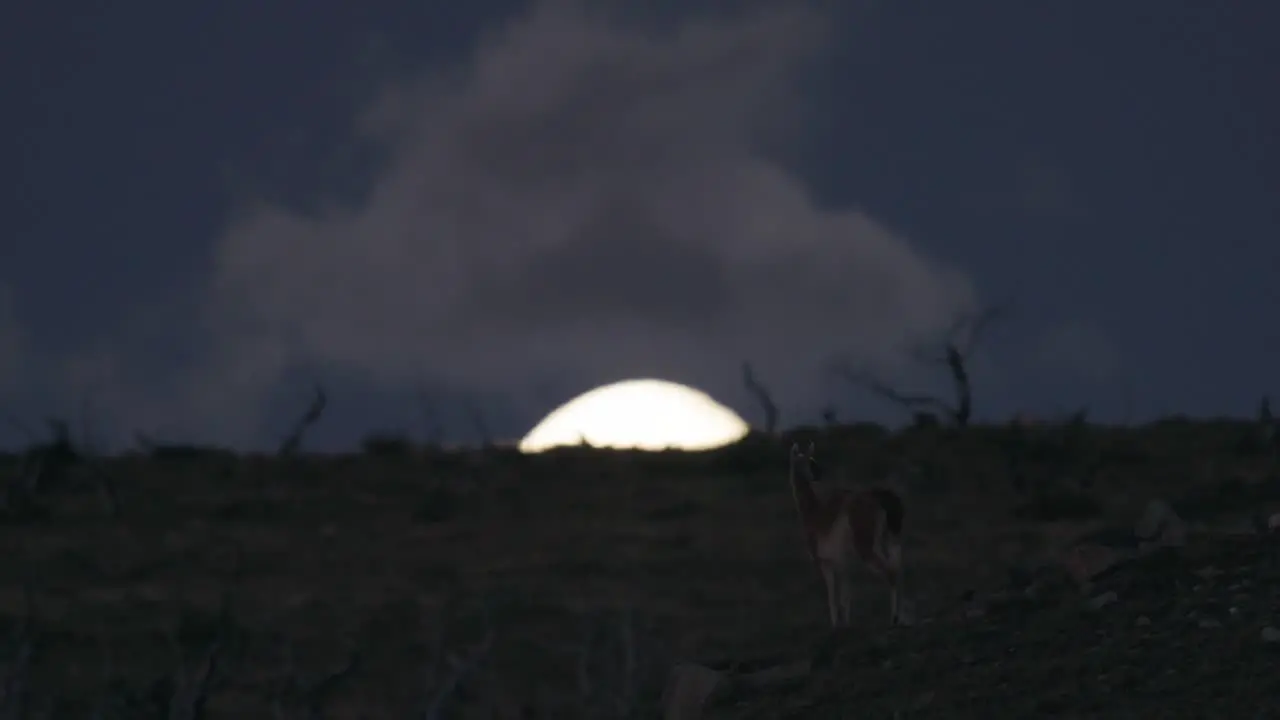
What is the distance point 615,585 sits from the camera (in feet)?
98.0

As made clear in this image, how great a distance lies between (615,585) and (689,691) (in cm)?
1657

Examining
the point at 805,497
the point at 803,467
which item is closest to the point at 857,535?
the point at 805,497

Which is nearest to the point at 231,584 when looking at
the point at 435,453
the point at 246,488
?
the point at 246,488

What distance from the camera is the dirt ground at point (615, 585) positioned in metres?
12.0

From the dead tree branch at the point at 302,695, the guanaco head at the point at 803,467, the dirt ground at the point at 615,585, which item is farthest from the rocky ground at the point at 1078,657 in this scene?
the guanaco head at the point at 803,467

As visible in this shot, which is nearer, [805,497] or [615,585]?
[805,497]

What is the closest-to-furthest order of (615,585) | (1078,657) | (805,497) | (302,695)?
(1078,657), (302,695), (805,497), (615,585)

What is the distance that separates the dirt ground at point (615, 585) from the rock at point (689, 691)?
25cm

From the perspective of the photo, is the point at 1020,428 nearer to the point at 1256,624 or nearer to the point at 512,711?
the point at 512,711

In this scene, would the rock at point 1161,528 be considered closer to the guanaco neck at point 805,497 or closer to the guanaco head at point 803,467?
the guanaco neck at point 805,497

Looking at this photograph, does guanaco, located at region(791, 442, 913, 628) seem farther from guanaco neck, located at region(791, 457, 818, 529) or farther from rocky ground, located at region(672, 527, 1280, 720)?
rocky ground, located at region(672, 527, 1280, 720)

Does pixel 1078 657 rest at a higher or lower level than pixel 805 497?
lower

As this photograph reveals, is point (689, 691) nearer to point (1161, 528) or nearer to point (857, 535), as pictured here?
point (1161, 528)

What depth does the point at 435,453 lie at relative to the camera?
45.2 meters
